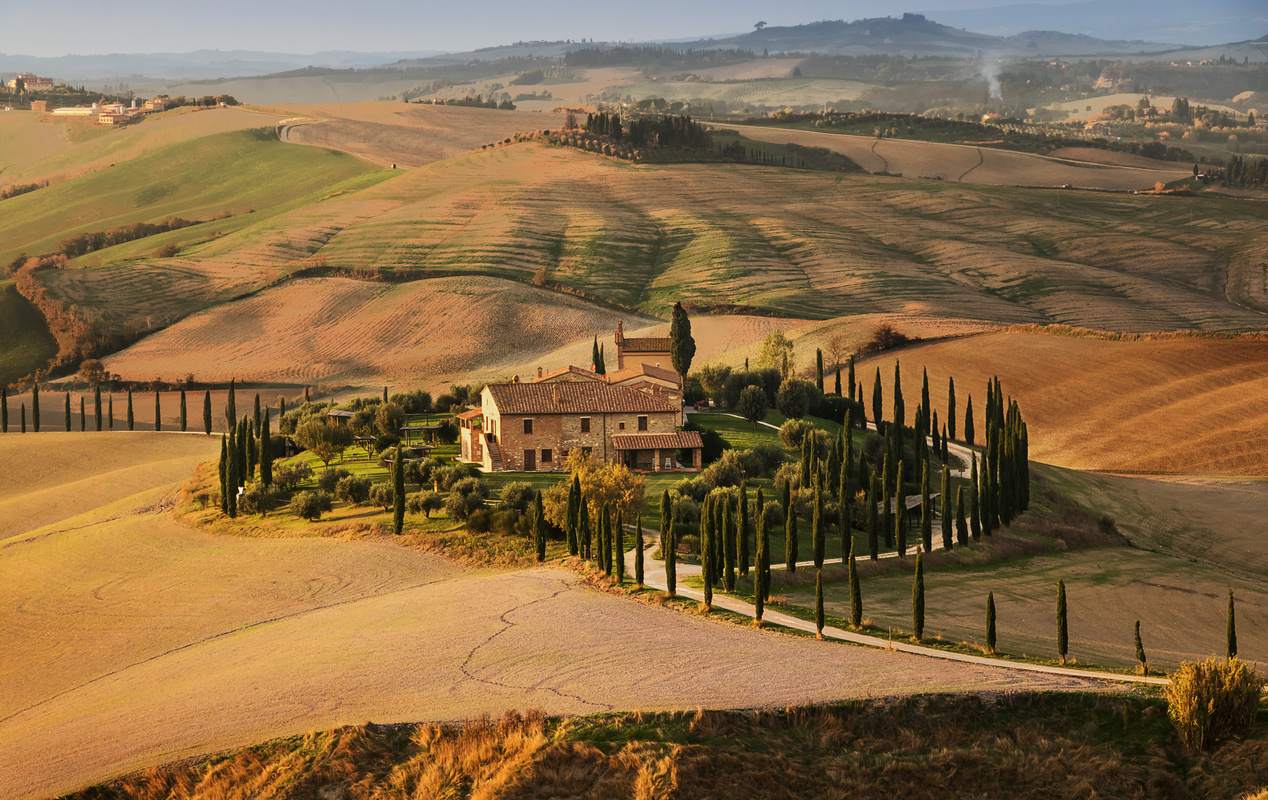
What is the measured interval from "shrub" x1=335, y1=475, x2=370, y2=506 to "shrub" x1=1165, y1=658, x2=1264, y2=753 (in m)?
43.4

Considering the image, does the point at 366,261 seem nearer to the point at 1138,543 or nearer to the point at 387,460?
the point at 387,460

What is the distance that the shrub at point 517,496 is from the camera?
198 ft

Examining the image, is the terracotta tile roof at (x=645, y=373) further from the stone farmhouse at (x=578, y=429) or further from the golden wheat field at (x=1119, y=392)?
the golden wheat field at (x=1119, y=392)

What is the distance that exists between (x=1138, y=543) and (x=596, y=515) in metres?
29.1

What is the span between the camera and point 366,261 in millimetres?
160625

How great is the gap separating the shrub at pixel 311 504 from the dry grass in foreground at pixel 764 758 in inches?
1196

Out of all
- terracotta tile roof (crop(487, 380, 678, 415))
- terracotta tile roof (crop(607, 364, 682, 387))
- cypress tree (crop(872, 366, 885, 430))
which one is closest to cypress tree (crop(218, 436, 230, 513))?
terracotta tile roof (crop(487, 380, 678, 415))

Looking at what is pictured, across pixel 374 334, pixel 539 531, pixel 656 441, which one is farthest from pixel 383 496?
pixel 374 334

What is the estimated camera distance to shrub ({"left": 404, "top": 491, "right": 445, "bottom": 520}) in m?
61.7

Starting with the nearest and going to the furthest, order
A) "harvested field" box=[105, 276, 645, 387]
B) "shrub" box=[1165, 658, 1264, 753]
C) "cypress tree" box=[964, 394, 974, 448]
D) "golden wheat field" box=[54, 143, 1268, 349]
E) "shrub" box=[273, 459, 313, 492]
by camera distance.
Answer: "shrub" box=[1165, 658, 1264, 753]
"shrub" box=[273, 459, 313, 492]
"cypress tree" box=[964, 394, 974, 448]
"harvested field" box=[105, 276, 645, 387]
"golden wheat field" box=[54, 143, 1268, 349]

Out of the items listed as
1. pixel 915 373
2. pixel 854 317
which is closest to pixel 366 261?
pixel 854 317

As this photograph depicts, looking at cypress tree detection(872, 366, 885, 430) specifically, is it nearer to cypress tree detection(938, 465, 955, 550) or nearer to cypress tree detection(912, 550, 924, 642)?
cypress tree detection(938, 465, 955, 550)

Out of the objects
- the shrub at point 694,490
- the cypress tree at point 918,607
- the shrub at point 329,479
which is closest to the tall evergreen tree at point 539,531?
the shrub at point 694,490

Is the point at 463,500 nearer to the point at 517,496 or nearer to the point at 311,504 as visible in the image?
the point at 517,496
